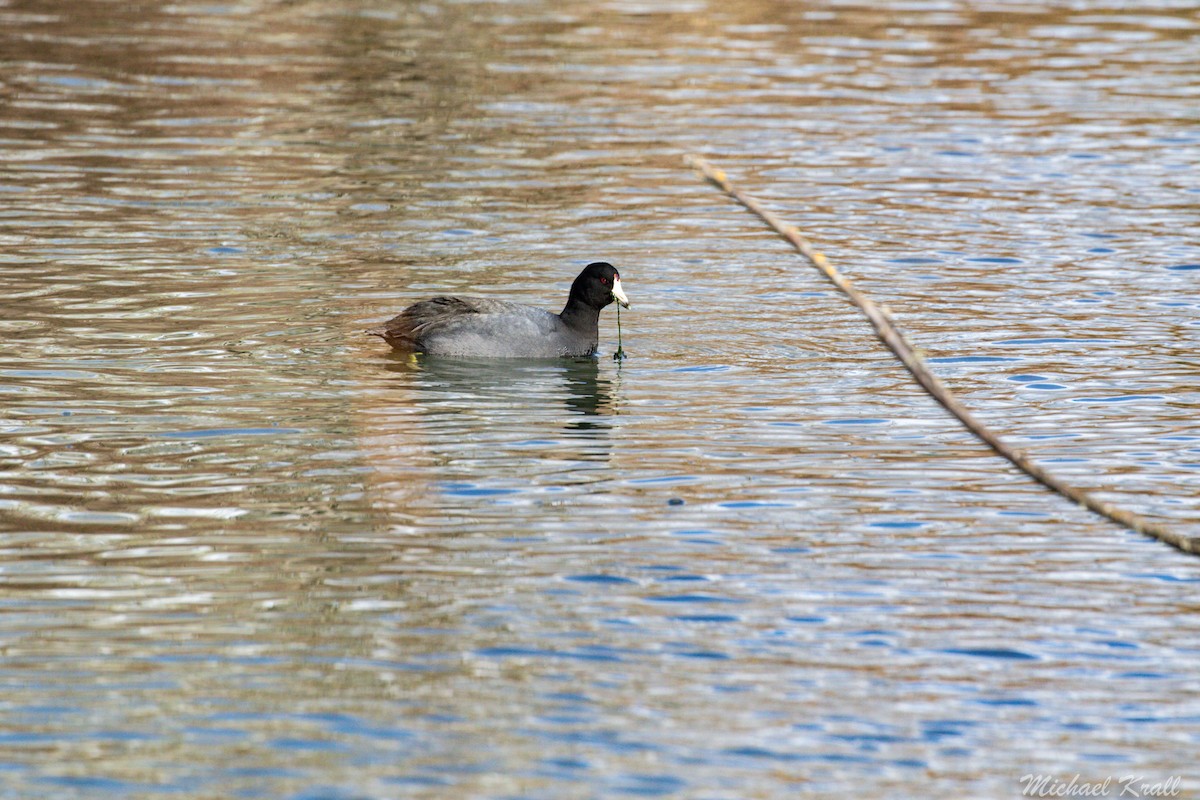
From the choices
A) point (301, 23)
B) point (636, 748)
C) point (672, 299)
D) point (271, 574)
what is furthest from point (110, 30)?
point (636, 748)

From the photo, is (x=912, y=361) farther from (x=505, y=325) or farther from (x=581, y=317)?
(x=581, y=317)

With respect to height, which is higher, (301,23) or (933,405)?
(301,23)

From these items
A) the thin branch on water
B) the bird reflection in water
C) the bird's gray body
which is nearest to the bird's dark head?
the bird's gray body

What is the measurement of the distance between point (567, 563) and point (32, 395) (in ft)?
16.1

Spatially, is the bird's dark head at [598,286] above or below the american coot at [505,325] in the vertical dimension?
above

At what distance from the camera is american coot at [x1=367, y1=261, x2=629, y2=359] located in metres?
14.0

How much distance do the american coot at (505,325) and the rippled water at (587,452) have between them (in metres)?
0.26

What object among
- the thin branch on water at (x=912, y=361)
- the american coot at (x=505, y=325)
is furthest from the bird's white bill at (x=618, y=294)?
the thin branch on water at (x=912, y=361)

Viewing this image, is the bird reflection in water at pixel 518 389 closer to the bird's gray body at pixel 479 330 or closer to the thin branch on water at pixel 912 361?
the bird's gray body at pixel 479 330

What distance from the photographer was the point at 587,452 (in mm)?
11555

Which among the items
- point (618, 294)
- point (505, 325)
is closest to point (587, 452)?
point (505, 325)

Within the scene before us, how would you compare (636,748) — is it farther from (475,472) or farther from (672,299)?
(672,299)

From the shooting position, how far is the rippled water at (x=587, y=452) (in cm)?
739

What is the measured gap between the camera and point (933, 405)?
1291cm
